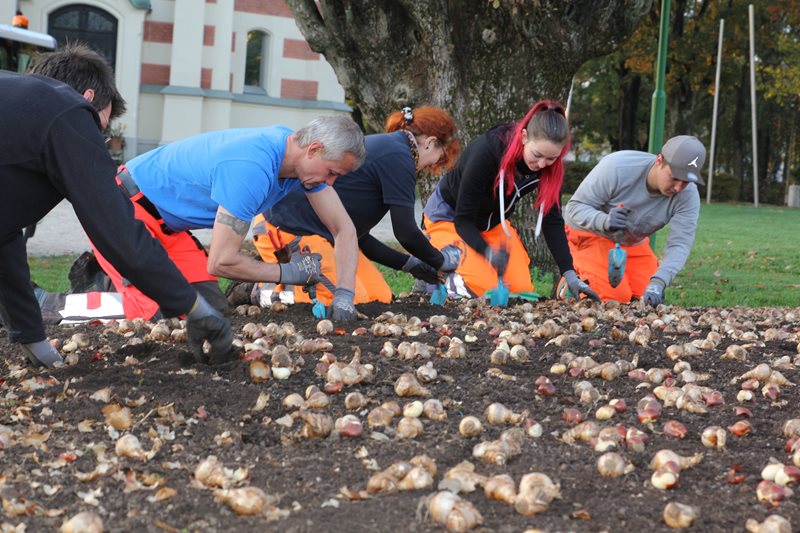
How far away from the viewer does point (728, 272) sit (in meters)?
10.9

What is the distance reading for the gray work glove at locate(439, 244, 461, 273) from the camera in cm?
591

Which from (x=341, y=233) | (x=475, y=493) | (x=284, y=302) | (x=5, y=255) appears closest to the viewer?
(x=475, y=493)

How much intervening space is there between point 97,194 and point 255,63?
27200 millimetres

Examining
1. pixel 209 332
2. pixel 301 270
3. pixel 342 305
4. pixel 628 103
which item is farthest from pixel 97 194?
pixel 628 103

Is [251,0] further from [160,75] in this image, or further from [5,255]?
[5,255]

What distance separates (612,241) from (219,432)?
4.46 meters

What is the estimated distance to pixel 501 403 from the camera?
3.35 metres

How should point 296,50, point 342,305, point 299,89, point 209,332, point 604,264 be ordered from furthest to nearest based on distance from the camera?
point 299,89 → point 296,50 → point 604,264 → point 342,305 → point 209,332

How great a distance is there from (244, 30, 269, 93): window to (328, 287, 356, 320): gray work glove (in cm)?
2298

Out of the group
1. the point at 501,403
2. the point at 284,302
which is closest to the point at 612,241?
the point at 284,302

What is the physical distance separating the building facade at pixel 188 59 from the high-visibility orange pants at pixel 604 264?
18841 millimetres

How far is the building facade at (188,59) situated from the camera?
24.9 metres

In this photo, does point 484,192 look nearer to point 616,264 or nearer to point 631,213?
point 631,213

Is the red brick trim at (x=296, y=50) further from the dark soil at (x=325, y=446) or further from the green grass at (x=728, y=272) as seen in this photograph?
the dark soil at (x=325, y=446)
